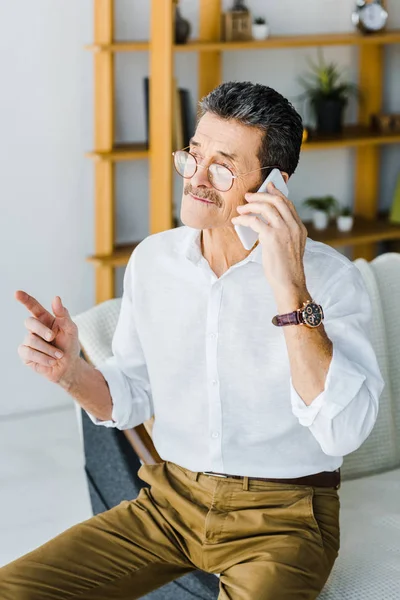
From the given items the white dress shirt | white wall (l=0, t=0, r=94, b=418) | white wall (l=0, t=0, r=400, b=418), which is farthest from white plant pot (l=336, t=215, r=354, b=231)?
the white dress shirt

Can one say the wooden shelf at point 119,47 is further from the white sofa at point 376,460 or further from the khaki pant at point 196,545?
the khaki pant at point 196,545

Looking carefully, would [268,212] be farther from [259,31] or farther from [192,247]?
[259,31]

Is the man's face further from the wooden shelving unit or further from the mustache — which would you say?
the wooden shelving unit

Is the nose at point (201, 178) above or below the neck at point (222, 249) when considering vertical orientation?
above

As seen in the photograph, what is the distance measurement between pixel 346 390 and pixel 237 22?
266 centimetres

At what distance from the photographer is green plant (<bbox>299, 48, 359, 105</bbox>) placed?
432 cm

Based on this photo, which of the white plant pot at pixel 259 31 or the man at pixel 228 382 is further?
the white plant pot at pixel 259 31

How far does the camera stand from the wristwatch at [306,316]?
166cm

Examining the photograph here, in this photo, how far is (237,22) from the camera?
399 cm

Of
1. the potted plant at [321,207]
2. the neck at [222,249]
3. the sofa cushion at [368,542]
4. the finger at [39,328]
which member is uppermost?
the neck at [222,249]

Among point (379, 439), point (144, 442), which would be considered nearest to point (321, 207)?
point (379, 439)

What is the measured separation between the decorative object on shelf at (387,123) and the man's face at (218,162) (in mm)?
2768

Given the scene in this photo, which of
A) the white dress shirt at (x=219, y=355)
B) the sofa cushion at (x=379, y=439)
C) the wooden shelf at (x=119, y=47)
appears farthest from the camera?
the wooden shelf at (x=119, y=47)

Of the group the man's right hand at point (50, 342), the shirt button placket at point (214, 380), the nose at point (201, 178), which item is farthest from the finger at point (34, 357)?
the nose at point (201, 178)
